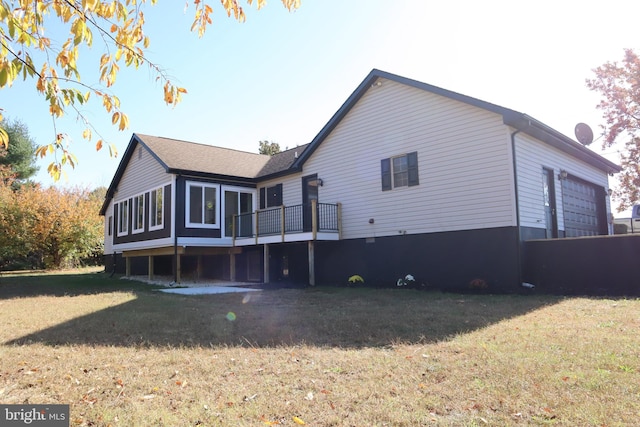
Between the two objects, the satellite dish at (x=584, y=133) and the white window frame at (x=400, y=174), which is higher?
the satellite dish at (x=584, y=133)

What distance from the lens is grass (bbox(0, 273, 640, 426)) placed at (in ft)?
10.5

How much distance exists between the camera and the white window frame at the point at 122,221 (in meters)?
19.7

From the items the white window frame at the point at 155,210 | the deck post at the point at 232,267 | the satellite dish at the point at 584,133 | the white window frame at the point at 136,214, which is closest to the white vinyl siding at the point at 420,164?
the deck post at the point at 232,267

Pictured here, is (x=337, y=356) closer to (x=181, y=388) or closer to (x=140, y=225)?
(x=181, y=388)

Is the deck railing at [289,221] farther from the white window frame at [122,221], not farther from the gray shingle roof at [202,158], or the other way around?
the white window frame at [122,221]

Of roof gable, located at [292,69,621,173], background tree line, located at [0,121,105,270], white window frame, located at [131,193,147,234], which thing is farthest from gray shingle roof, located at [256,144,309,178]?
background tree line, located at [0,121,105,270]

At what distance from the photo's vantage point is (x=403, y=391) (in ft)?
11.8

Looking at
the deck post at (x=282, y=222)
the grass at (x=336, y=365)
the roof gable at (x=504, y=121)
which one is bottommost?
the grass at (x=336, y=365)

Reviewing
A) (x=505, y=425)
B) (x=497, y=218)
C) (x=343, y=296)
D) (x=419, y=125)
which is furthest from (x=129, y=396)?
(x=419, y=125)

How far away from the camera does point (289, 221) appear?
14.9 meters

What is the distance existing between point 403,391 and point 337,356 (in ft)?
4.24

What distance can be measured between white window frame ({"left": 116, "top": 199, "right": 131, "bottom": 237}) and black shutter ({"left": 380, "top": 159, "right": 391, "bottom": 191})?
12530 millimetres

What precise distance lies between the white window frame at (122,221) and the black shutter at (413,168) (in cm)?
1347

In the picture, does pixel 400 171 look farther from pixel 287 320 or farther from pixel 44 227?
pixel 44 227
